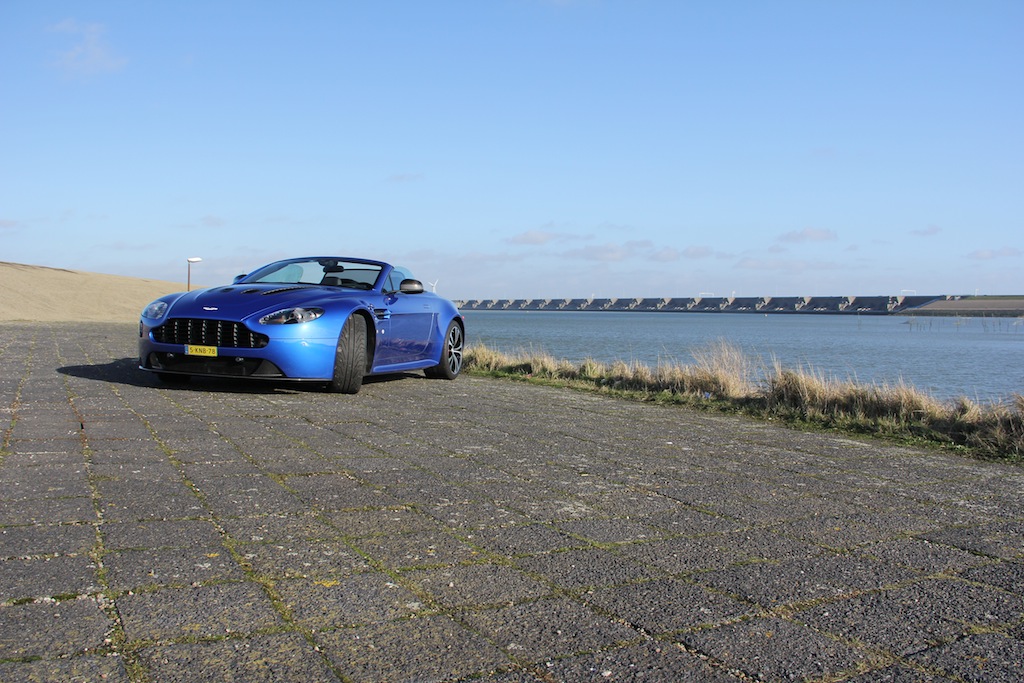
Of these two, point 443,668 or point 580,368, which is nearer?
point 443,668

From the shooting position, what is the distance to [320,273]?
28.5 feet

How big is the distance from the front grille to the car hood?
0.20ft

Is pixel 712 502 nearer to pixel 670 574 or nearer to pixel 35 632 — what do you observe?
pixel 670 574

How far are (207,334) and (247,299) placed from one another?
456 millimetres

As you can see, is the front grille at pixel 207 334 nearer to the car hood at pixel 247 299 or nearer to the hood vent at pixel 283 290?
the car hood at pixel 247 299

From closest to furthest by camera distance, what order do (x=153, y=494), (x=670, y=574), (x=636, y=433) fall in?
(x=670, y=574), (x=153, y=494), (x=636, y=433)

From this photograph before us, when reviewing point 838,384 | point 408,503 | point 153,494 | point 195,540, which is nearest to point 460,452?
point 408,503

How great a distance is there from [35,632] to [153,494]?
144cm

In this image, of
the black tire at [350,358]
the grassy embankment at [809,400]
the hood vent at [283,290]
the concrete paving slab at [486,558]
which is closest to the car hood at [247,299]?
the hood vent at [283,290]

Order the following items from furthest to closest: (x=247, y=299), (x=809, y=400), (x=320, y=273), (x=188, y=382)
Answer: (x=320, y=273), (x=809, y=400), (x=188, y=382), (x=247, y=299)

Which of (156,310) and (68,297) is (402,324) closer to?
(156,310)

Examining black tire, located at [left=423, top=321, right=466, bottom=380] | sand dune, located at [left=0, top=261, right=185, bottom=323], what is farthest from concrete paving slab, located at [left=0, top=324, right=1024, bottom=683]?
sand dune, located at [left=0, top=261, right=185, bottom=323]

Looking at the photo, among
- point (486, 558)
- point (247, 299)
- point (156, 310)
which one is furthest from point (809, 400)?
point (486, 558)

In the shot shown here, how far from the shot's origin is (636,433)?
6023 mm
